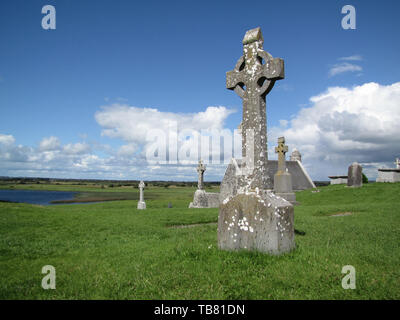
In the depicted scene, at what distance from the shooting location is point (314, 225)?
10031 millimetres

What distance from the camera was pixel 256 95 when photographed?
6781 mm

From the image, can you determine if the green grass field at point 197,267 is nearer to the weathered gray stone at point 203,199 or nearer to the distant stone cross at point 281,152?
the distant stone cross at point 281,152

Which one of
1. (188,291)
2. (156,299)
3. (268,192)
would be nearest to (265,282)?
(188,291)

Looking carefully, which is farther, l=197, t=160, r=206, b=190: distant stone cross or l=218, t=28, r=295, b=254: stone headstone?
l=197, t=160, r=206, b=190: distant stone cross

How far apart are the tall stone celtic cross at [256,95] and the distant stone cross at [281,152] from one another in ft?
49.7

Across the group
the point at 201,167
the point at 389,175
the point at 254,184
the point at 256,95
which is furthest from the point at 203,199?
the point at 389,175

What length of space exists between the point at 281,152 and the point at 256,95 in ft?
51.2

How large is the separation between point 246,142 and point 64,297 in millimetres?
4807

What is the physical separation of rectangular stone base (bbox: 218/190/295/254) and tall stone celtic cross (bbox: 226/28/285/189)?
17.0 inches

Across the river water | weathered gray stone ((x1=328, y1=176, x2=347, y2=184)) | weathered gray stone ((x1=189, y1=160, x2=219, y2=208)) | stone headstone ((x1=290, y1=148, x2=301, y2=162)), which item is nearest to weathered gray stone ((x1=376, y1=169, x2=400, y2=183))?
weathered gray stone ((x1=328, y1=176, x2=347, y2=184))

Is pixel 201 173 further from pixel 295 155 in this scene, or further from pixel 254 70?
pixel 295 155

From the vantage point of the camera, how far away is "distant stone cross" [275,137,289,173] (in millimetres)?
21264

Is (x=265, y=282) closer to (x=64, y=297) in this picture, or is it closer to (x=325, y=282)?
(x=325, y=282)

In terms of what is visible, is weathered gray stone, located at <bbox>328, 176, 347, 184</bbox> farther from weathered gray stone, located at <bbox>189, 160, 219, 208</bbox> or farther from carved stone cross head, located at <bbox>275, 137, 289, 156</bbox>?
weathered gray stone, located at <bbox>189, 160, 219, 208</bbox>
